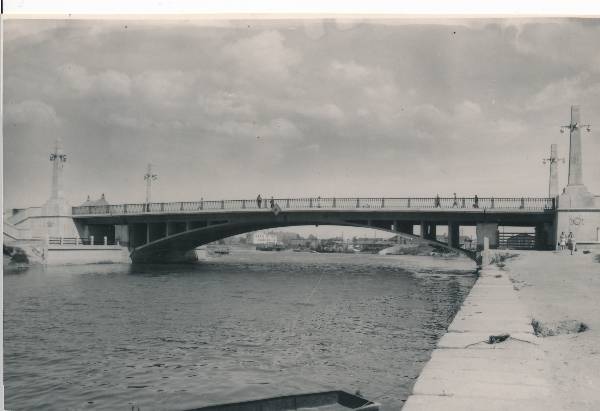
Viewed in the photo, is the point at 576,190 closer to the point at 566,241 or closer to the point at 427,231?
the point at 566,241

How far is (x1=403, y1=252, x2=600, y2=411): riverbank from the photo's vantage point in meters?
4.28

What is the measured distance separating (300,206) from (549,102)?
2175 cm

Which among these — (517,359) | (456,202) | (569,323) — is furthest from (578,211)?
(517,359)

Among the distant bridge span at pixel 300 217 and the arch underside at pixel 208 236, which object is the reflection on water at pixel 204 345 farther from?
the arch underside at pixel 208 236

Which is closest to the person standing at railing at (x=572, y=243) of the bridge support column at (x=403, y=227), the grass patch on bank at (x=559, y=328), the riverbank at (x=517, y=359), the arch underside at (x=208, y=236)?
the arch underside at (x=208, y=236)

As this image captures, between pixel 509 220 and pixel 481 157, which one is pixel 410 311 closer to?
pixel 481 157

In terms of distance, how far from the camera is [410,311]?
49.4 ft

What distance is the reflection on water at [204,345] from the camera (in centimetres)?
725

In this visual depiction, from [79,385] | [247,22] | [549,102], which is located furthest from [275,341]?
[549,102]

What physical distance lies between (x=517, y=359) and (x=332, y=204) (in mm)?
27061

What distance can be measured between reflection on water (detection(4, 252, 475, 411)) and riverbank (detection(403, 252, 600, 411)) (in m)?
1.26

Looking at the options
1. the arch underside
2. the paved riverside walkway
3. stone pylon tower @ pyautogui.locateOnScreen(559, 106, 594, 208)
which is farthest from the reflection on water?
the arch underside

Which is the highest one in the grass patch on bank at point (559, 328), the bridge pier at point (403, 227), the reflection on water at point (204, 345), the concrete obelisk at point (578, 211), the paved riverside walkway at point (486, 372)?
the concrete obelisk at point (578, 211)

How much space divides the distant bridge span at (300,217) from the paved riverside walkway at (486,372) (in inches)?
885
